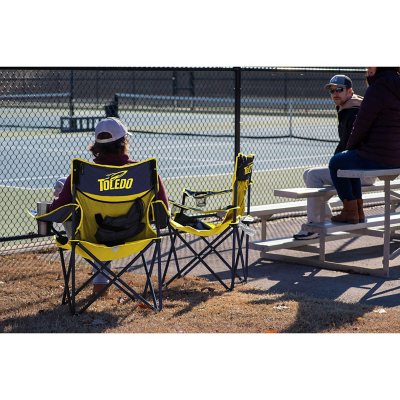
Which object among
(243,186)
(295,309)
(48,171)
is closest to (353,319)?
(295,309)

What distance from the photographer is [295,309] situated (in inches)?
307

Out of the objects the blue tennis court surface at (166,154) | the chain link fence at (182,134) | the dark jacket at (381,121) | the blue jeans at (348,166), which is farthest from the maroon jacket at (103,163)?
the blue tennis court surface at (166,154)

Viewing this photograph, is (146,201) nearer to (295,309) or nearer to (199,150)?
(295,309)

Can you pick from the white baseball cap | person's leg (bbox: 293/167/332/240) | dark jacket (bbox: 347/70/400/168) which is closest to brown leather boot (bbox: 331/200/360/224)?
person's leg (bbox: 293/167/332/240)

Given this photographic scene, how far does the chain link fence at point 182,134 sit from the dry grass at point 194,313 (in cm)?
249

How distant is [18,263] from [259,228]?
3.21 meters

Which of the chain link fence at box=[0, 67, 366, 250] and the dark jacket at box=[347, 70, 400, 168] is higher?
the dark jacket at box=[347, 70, 400, 168]

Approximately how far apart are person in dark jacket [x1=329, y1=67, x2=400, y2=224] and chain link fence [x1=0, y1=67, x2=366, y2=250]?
7.21ft

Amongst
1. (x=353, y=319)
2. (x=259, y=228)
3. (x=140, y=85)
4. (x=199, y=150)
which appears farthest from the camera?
(x=140, y=85)

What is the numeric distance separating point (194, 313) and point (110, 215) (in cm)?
95

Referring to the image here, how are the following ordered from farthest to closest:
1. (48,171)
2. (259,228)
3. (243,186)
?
(48,171) → (259,228) → (243,186)

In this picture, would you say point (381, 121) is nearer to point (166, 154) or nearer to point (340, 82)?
point (340, 82)

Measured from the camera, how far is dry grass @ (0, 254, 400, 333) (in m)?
7.25

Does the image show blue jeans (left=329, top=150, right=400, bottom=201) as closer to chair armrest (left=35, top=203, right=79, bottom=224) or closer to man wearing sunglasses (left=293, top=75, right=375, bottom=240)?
man wearing sunglasses (left=293, top=75, right=375, bottom=240)
